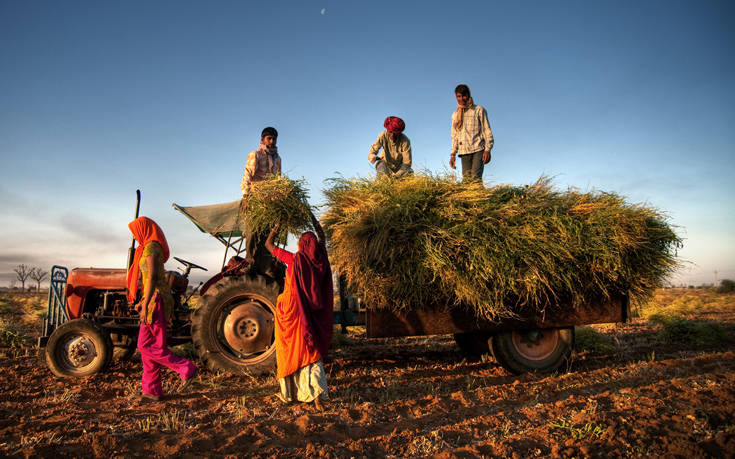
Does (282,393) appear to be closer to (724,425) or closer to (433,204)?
(433,204)

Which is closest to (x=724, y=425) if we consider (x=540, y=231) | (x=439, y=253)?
(x=540, y=231)

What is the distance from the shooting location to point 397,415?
2.97m

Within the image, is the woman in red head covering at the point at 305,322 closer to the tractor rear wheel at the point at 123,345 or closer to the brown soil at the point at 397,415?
the brown soil at the point at 397,415

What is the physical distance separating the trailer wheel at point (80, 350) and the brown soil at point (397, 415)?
15 cm

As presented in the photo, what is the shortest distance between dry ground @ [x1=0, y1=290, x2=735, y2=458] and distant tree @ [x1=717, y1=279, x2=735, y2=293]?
28.7m

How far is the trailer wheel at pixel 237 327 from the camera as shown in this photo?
4.05 m

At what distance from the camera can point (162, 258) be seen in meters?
3.83

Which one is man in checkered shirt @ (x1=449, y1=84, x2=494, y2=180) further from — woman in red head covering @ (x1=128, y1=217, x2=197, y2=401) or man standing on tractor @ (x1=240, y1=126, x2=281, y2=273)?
woman in red head covering @ (x1=128, y1=217, x2=197, y2=401)

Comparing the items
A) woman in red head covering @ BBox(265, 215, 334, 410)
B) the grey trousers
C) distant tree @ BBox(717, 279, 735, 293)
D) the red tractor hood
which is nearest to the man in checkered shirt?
the grey trousers

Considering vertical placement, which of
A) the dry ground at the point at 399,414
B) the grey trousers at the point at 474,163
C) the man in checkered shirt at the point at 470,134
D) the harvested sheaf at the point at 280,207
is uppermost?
the man in checkered shirt at the point at 470,134

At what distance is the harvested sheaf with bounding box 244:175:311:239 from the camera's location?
3787 millimetres

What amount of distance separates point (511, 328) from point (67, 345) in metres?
4.91

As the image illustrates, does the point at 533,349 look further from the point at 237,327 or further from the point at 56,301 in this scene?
the point at 56,301

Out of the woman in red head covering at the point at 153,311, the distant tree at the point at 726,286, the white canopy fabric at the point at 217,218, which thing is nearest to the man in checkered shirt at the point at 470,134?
the white canopy fabric at the point at 217,218
